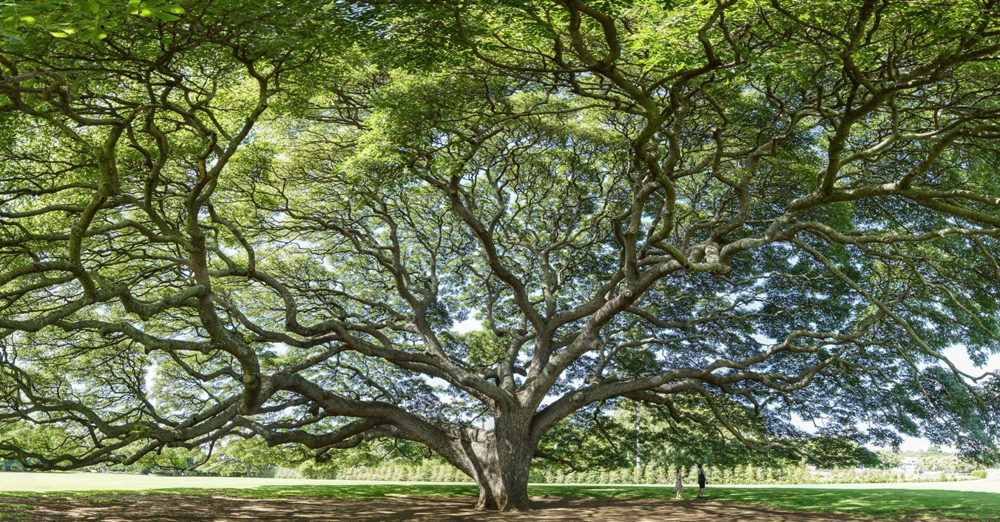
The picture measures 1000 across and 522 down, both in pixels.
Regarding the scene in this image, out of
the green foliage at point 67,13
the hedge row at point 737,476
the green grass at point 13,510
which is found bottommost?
the hedge row at point 737,476

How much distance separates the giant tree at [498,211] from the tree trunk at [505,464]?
6 cm

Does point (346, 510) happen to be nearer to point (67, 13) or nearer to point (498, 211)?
point (498, 211)

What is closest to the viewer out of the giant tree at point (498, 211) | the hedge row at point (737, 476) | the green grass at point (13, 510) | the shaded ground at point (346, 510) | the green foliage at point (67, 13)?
the green foliage at point (67, 13)

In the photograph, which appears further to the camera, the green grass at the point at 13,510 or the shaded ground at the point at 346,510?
the shaded ground at the point at 346,510

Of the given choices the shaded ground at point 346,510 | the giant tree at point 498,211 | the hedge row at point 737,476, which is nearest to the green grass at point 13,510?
the shaded ground at point 346,510

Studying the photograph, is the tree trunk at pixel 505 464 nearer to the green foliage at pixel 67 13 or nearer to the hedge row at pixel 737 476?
the green foliage at pixel 67 13

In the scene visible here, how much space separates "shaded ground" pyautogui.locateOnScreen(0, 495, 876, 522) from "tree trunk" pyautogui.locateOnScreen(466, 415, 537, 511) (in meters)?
0.44

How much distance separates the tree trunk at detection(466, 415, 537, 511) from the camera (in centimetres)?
1443

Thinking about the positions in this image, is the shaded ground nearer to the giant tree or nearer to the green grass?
the green grass

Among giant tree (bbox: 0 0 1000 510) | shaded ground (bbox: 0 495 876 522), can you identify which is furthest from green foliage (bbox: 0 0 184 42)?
shaded ground (bbox: 0 495 876 522)

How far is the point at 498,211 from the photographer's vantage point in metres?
14.4

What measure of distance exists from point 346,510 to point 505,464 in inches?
153

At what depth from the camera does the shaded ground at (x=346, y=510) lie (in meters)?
12.5

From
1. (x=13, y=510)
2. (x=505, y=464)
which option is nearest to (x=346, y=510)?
(x=505, y=464)
